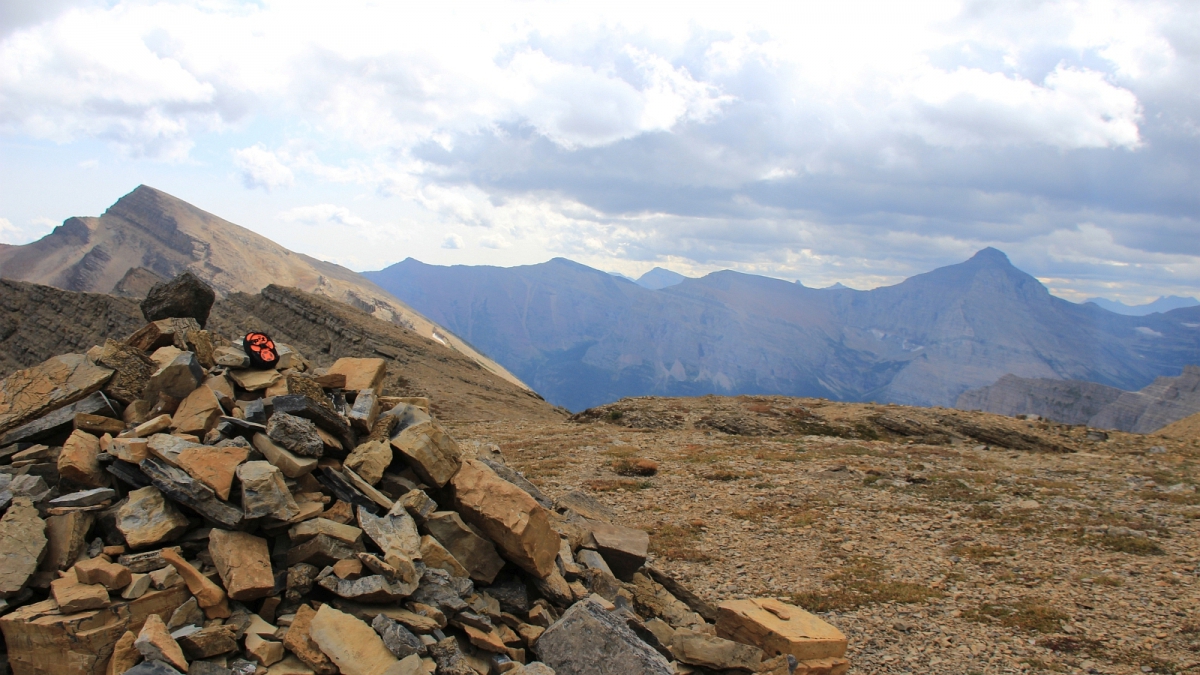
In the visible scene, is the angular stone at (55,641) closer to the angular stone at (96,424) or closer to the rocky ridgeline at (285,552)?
the rocky ridgeline at (285,552)

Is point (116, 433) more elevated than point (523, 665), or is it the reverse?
point (116, 433)

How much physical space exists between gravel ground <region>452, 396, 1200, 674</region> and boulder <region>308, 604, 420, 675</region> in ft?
24.5

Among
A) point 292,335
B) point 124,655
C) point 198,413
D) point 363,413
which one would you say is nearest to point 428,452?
point 363,413

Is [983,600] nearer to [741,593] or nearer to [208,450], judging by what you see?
[741,593]

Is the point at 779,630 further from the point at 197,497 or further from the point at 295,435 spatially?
the point at 197,497

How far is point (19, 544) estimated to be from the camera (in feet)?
25.8

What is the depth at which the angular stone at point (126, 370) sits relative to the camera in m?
11.0

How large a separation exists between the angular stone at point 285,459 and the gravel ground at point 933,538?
836 cm

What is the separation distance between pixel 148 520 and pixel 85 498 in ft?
3.47

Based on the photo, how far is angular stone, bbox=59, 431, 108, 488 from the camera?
898cm

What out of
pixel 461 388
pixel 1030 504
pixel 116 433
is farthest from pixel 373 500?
pixel 461 388

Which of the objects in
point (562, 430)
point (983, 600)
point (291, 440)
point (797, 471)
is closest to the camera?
point (291, 440)

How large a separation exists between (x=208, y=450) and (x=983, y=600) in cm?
1502

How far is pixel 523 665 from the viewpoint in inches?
337
